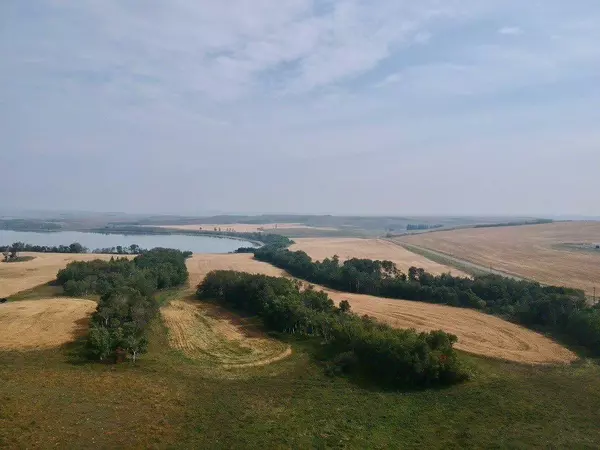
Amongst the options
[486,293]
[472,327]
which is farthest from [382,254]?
[472,327]

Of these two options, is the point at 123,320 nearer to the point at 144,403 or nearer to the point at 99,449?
the point at 144,403

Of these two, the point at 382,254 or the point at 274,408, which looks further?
the point at 382,254

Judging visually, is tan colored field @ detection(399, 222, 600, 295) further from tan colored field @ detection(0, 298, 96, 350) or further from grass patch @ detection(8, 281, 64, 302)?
grass patch @ detection(8, 281, 64, 302)

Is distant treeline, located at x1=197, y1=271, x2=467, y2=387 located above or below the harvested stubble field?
above

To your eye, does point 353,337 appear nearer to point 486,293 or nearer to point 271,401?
point 271,401

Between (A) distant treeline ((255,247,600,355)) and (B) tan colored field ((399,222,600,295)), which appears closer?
(A) distant treeline ((255,247,600,355))

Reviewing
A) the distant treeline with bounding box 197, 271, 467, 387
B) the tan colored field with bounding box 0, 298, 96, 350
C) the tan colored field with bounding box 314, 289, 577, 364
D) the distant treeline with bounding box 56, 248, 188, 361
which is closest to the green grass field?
the distant treeline with bounding box 197, 271, 467, 387

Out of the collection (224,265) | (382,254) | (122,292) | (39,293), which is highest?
(122,292)
